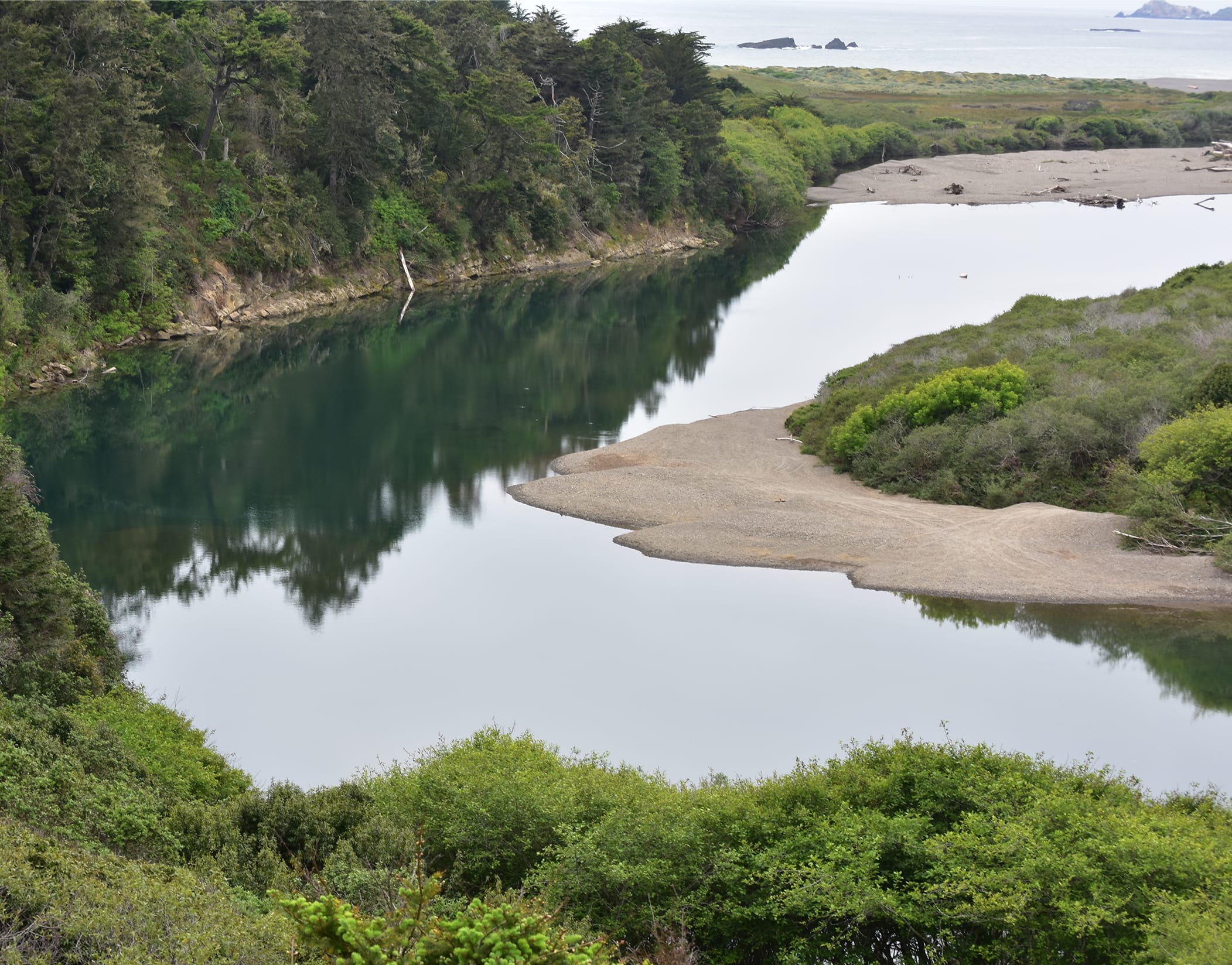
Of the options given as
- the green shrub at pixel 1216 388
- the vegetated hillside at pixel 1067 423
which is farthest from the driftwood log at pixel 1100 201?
the green shrub at pixel 1216 388

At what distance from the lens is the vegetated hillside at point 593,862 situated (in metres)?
12.2

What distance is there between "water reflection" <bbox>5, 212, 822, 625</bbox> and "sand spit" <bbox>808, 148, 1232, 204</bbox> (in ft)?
158

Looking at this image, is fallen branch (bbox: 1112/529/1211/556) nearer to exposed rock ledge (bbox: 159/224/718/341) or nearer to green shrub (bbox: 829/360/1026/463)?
green shrub (bbox: 829/360/1026/463)

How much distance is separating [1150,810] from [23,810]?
48.0ft

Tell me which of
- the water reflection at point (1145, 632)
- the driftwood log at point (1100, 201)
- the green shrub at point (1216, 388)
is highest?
the driftwood log at point (1100, 201)

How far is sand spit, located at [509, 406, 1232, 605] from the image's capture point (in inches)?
1302

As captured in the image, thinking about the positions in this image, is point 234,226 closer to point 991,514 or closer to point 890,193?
point 991,514

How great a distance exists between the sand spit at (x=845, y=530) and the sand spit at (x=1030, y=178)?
258 feet

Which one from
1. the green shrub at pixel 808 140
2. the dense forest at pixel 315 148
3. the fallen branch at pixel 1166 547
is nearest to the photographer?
the fallen branch at pixel 1166 547

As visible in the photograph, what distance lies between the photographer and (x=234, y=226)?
221 ft

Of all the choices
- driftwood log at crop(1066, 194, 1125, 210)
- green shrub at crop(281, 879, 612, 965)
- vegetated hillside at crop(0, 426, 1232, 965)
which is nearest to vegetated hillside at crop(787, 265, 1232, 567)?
vegetated hillside at crop(0, 426, 1232, 965)

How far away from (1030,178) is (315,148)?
7750 centimetres

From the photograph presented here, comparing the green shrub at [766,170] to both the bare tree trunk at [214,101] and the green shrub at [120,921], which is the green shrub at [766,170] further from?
the green shrub at [120,921]

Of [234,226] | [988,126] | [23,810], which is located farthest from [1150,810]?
[988,126]
